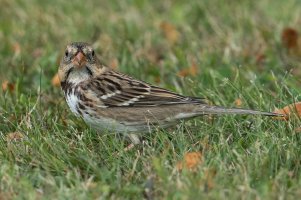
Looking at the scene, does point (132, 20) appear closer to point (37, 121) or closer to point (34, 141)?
point (37, 121)

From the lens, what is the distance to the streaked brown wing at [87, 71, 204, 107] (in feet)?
19.1

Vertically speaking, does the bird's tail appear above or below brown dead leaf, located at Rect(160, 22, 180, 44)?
below

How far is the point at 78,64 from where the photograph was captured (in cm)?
599

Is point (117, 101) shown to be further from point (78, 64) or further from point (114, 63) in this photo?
point (114, 63)

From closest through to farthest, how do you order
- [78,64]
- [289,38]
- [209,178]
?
[209,178] < [78,64] < [289,38]

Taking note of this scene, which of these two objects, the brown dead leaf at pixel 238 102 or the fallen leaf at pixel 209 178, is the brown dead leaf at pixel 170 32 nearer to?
the brown dead leaf at pixel 238 102

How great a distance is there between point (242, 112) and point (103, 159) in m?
0.99

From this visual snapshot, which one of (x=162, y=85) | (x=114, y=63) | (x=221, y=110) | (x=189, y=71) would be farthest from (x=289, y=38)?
(x=221, y=110)

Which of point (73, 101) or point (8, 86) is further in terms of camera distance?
point (8, 86)

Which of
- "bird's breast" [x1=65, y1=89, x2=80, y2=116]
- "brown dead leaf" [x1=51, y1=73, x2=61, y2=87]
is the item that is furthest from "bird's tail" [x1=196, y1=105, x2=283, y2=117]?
"brown dead leaf" [x1=51, y1=73, x2=61, y2=87]

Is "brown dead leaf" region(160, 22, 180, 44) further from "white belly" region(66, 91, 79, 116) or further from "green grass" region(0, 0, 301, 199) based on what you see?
"white belly" region(66, 91, 79, 116)

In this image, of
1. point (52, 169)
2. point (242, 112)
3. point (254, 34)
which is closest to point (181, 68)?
point (254, 34)

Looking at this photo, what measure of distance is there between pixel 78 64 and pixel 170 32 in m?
2.78

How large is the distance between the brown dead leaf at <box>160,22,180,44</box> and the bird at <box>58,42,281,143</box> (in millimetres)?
2393
